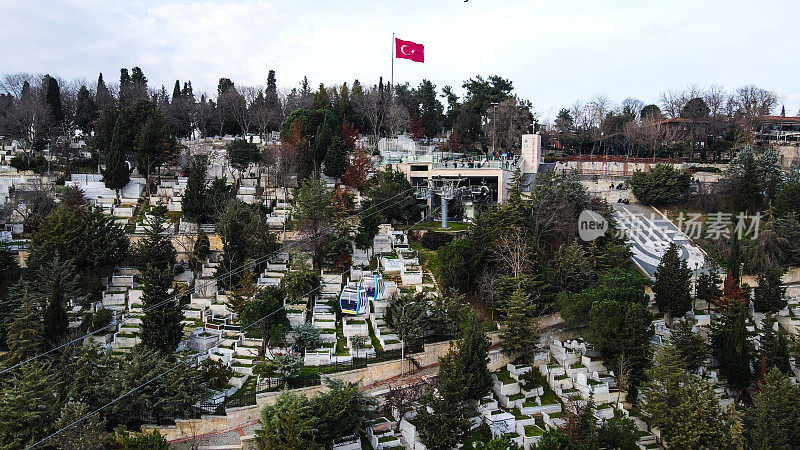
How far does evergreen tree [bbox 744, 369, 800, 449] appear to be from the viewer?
1789 cm

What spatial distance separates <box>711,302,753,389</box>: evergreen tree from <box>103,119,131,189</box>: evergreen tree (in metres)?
31.0

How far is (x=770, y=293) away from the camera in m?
26.0

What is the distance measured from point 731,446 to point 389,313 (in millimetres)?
11849

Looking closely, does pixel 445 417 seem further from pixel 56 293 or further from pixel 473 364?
pixel 56 293

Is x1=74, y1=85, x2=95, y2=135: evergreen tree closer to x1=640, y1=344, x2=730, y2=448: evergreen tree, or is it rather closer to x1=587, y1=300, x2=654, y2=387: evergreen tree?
x1=587, y1=300, x2=654, y2=387: evergreen tree

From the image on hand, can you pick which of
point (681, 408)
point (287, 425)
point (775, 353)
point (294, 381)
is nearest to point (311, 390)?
point (294, 381)

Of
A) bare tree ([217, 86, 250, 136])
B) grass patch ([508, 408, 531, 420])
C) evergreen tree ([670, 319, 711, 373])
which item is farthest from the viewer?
bare tree ([217, 86, 250, 136])

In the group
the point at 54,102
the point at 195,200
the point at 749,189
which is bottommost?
the point at 195,200

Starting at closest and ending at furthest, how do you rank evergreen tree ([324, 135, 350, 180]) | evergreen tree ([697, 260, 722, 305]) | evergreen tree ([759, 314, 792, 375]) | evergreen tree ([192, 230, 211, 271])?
evergreen tree ([759, 314, 792, 375]), evergreen tree ([192, 230, 211, 271]), evergreen tree ([697, 260, 722, 305]), evergreen tree ([324, 135, 350, 180])

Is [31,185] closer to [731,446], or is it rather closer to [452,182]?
[452,182]

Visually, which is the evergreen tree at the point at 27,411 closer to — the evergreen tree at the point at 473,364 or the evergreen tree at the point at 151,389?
the evergreen tree at the point at 151,389

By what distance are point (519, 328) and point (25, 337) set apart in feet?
56.1

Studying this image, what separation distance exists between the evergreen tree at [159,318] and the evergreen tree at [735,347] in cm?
2009

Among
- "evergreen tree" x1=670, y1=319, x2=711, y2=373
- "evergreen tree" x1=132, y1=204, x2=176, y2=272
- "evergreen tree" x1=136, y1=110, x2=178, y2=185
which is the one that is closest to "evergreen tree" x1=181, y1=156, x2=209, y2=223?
"evergreen tree" x1=132, y1=204, x2=176, y2=272
